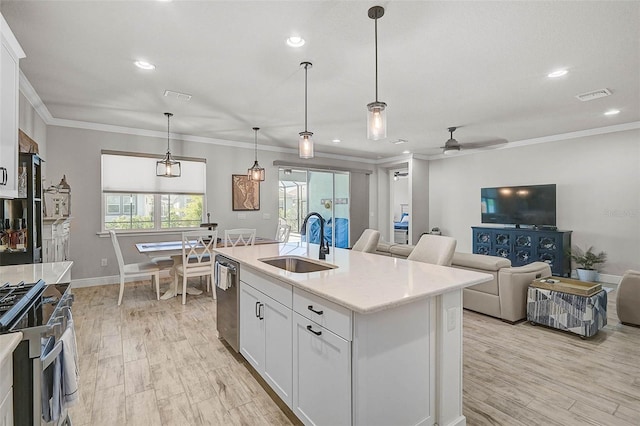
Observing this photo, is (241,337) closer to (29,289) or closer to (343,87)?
(29,289)

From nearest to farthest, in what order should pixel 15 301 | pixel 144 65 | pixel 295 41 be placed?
pixel 15 301 → pixel 295 41 → pixel 144 65

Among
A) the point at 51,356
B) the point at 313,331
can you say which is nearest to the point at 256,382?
the point at 313,331

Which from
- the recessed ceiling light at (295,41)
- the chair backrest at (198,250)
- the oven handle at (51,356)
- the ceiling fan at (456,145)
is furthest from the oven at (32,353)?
the ceiling fan at (456,145)

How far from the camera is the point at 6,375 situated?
1.05 m

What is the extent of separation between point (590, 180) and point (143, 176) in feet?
25.3

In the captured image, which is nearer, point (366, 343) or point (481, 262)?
point (366, 343)

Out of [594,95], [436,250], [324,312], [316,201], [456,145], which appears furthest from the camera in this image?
[316,201]

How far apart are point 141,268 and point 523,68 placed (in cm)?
505

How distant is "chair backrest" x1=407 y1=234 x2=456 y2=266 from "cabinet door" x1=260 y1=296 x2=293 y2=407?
1.45 metres

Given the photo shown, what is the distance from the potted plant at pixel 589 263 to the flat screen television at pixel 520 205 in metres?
0.68

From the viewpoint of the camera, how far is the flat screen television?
228 inches

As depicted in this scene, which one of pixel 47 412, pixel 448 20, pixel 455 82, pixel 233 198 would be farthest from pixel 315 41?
pixel 233 198

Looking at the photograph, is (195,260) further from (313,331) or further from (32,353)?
(32,353)

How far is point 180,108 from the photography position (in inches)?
172
